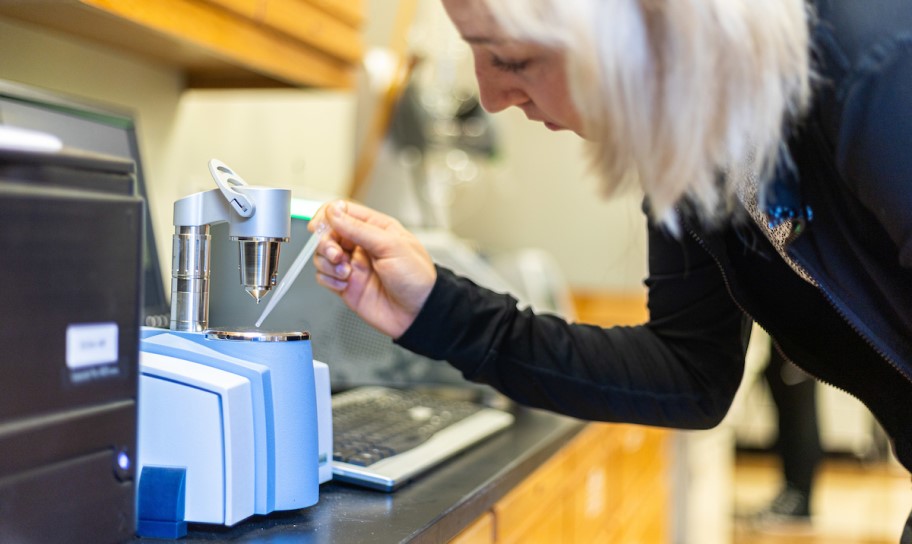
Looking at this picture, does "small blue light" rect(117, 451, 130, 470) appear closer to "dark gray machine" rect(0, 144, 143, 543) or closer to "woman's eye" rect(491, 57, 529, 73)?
"dark gray machine" rect(0, 144, 143, 543)

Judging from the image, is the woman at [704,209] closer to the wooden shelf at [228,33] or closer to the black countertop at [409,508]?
the black countertop at [409,508]

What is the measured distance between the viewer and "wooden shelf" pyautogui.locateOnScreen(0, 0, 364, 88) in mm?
1128

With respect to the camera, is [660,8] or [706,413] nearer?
[660,8]

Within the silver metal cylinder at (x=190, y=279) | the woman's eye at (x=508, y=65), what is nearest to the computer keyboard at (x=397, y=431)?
the silver metal cylinder at (x=190, y=279)

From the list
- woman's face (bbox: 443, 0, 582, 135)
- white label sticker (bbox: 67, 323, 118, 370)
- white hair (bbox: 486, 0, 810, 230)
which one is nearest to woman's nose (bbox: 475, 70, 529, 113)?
woman's face (bbox: 443, 0, 582, 135)

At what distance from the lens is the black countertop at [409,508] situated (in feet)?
2.71

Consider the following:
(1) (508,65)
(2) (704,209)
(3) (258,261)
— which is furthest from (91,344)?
(2) (704,209)

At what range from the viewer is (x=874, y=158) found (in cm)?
72

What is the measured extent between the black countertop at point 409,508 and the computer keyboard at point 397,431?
16 mm

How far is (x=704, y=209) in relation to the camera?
834 mm

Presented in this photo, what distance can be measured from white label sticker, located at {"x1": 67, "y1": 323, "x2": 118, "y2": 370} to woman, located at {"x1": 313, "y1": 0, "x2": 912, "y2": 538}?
0.36 meters

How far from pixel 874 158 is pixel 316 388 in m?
0.56

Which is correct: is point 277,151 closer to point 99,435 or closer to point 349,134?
point 349,134

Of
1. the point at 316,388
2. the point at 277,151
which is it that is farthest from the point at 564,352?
the point at 277,151
